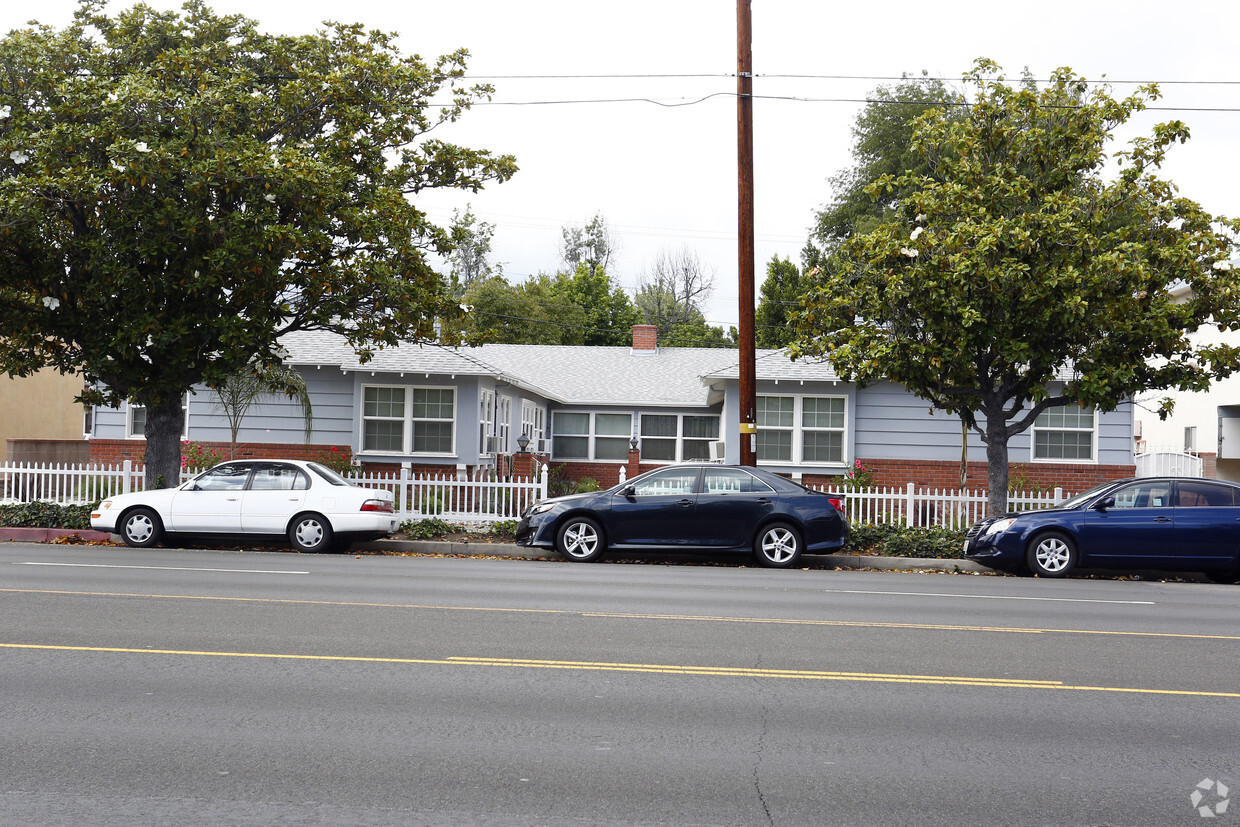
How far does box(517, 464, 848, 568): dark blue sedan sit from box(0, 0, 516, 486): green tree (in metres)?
4.61

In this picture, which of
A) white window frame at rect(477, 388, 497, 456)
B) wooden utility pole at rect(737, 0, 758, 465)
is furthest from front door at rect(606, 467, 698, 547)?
white window frame at rect(477, 388, 497, 456)

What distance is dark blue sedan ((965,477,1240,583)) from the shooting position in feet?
48.7

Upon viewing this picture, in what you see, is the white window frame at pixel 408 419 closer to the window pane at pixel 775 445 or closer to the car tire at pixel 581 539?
the window pane at pixel 775 445

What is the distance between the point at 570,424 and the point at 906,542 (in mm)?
17023

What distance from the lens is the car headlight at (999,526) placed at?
1523cm

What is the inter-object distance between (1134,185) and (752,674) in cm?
1272

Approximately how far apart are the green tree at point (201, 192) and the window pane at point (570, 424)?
14640 mm

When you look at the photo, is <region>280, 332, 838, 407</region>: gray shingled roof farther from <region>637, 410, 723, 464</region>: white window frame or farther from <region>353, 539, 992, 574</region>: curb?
<region>353, 539, 992, 574</region>: curb

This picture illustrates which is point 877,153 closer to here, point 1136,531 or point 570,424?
point 570,424

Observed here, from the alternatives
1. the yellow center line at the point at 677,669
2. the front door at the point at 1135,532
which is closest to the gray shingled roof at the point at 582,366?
the front door at the point at 1135,532

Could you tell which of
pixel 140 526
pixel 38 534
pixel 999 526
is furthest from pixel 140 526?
pixel 999 526

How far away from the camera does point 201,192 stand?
15750mm

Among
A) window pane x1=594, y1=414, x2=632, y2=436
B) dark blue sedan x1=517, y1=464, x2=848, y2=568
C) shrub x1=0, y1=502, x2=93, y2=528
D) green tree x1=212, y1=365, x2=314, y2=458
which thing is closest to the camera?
dark blue sedan x1=517, y1=464, x2=848, y2=568

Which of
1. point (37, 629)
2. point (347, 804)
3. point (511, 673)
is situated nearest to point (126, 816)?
point (347, 804)
